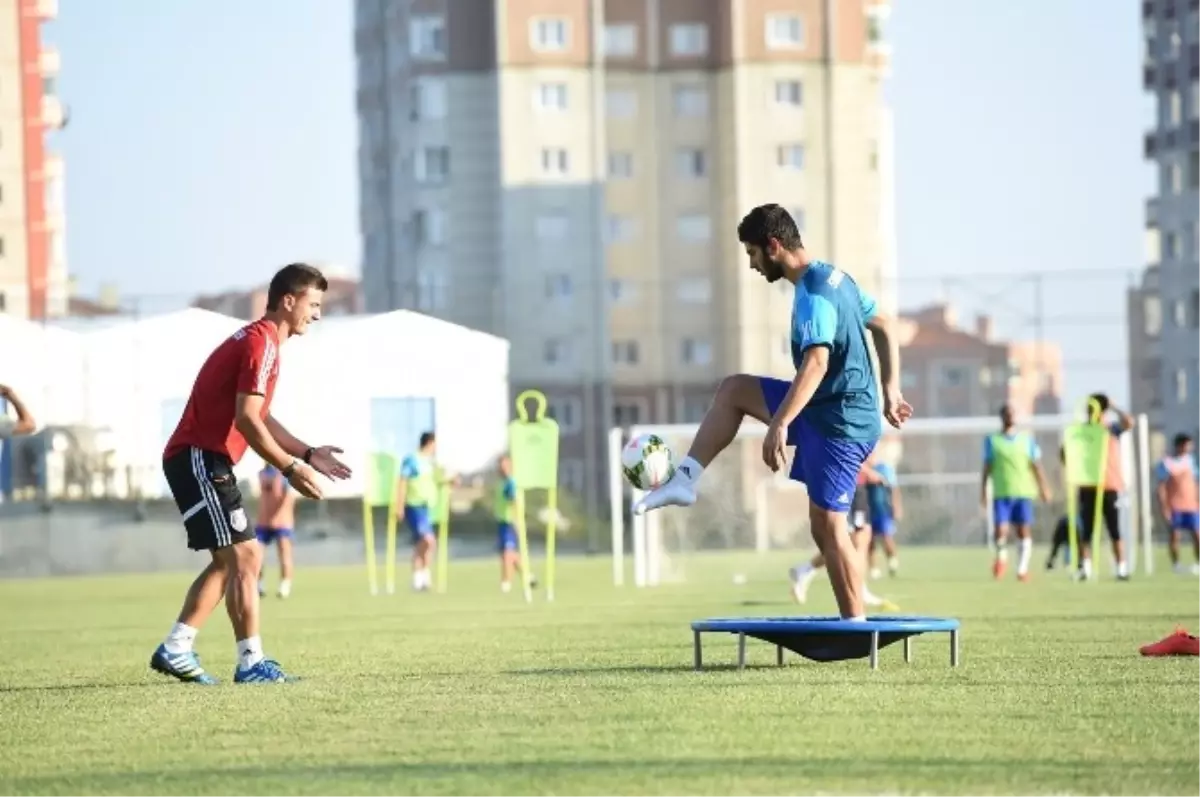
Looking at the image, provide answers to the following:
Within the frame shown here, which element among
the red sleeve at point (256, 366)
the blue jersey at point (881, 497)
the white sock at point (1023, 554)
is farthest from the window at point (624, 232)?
the red sleeve at point (256, 366)

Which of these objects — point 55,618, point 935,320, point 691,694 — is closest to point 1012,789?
point 691,694

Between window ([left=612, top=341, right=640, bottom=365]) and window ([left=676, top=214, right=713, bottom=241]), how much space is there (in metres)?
8.75

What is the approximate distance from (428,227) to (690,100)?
9.37m

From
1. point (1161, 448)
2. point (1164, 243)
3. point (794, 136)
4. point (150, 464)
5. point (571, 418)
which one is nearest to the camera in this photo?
point (150, 464)

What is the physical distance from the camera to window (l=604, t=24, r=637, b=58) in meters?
87.5

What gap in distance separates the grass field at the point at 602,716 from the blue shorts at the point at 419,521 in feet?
34.4

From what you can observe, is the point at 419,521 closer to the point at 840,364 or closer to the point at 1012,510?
the point at 1012,510

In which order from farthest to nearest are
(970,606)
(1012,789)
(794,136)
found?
(794,136) < (970,606) < (1012,789)

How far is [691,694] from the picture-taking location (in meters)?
11.4

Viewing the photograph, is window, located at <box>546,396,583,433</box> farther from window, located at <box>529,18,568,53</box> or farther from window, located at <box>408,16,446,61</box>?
window, located at <box>408,16,446,61</box>

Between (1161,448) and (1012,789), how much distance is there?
63.6 m

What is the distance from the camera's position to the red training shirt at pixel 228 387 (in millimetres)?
12461

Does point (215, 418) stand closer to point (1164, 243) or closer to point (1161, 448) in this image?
point (1161, 448)

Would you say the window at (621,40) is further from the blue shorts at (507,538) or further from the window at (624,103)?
the blue shorts at (507,538)
